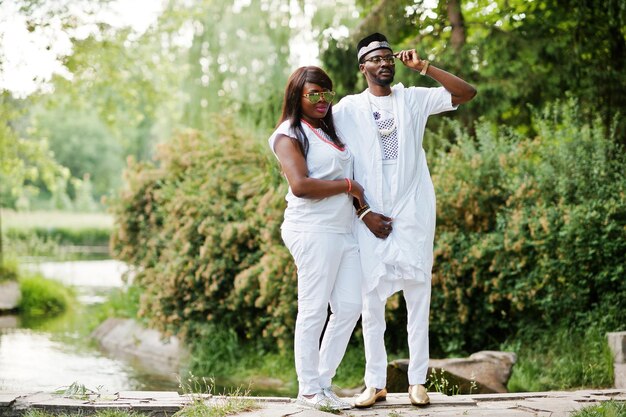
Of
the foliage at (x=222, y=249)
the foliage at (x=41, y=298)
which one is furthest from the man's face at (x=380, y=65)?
the foliage at (x=41, y=298)

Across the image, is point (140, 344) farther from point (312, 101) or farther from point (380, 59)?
point (380, 59)

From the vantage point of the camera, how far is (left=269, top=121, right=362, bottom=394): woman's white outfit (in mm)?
5000

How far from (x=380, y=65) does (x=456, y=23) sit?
23.9 ft

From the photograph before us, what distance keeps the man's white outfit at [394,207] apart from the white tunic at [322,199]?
0.54ft

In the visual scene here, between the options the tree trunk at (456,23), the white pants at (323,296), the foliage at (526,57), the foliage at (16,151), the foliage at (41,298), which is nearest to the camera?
the white pants at (323,296)

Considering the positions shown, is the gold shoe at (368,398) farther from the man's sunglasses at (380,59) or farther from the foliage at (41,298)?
the foliage at (41,298)

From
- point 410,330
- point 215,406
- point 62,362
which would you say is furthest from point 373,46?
point 62,362

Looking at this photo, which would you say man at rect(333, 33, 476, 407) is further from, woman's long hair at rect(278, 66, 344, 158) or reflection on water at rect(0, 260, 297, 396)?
reflection on water at rect(0, 260, 297, 396)

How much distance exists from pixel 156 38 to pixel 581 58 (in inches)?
477

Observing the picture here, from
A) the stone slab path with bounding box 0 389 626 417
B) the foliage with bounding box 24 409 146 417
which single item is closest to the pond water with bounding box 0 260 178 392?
the stone slab path with bounding box 0 389 626 417

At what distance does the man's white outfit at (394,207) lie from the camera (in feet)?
16.6

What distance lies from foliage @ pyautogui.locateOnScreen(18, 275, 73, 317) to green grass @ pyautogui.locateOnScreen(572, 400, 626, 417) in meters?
12.2

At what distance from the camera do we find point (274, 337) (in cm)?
1017

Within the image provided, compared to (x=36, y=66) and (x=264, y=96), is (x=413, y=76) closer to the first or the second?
(x=264, y=96)
